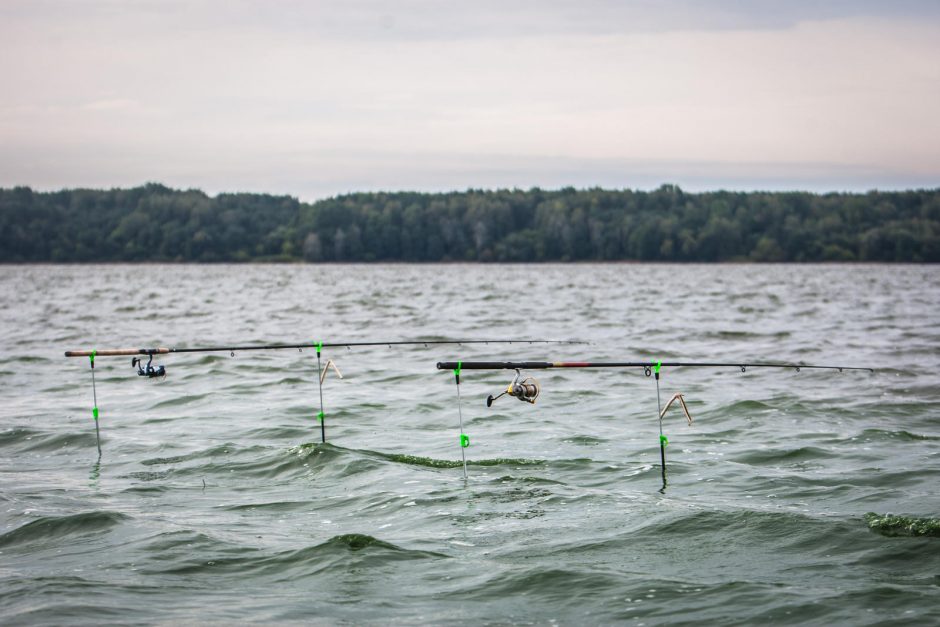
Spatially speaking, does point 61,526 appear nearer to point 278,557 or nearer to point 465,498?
point 278,557

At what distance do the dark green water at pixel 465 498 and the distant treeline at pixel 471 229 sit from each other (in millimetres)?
149176

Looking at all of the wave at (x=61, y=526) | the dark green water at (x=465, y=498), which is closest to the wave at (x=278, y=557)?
the dark green water at (x=465, y=498)

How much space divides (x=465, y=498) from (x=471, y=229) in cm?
17009

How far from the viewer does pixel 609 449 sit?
14.1 metres

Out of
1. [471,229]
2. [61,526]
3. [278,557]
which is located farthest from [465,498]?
[471,229]

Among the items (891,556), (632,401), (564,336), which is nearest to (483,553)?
(891,556)

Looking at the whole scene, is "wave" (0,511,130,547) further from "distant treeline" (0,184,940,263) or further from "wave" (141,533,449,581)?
"distant treeline" (0,184,940,263)

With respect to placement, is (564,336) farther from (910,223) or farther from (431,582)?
(910,223)

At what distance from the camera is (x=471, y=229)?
18062cm

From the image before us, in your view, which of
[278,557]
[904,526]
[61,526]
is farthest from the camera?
[61,526]

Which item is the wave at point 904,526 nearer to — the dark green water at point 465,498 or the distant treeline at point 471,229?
the dark green water at point 465,498

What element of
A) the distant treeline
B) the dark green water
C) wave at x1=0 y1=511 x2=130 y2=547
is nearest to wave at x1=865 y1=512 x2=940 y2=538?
the dark green water

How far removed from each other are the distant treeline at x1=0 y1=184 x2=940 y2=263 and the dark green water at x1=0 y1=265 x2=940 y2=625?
5873 inches

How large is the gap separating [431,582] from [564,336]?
24.1m
